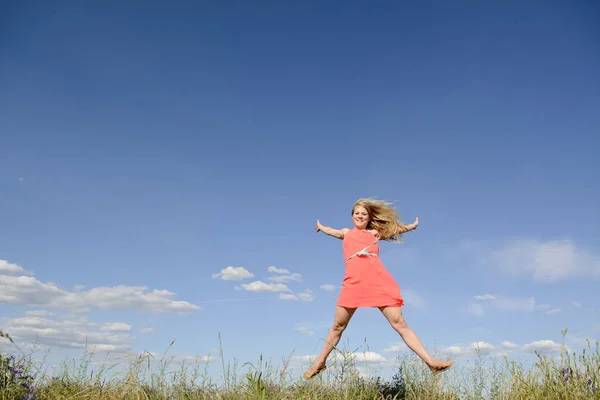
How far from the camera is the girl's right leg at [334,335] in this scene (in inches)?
247

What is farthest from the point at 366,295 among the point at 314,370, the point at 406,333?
the point at 314,370

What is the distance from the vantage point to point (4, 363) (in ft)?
16.9

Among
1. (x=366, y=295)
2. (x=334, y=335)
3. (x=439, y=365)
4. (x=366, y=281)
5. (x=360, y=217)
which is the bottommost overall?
(x=439, y=365)

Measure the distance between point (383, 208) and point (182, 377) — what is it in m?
3.53

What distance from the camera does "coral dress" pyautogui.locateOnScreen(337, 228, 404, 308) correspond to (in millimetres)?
6219

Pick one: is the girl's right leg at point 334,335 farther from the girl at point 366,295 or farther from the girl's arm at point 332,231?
the girl's arm at point 332,231

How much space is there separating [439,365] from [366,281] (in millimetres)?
1250

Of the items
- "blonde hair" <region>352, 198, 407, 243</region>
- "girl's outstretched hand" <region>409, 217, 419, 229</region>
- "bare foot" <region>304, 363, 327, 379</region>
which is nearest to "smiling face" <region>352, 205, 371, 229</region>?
"blonde hair" <region>352, 198, 407, 243</region>

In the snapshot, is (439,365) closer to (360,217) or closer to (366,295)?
(366,295)

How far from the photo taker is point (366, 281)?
20.8 feet

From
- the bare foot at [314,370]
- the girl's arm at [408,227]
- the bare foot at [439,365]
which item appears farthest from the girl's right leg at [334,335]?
the girl's arm at [408,227]

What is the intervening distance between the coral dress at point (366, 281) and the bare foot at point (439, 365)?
30.1 inches

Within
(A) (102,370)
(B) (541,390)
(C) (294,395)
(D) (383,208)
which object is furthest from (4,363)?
(B) (541,390)

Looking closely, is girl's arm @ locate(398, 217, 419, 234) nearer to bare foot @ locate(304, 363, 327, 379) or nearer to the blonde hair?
the blonde hair
